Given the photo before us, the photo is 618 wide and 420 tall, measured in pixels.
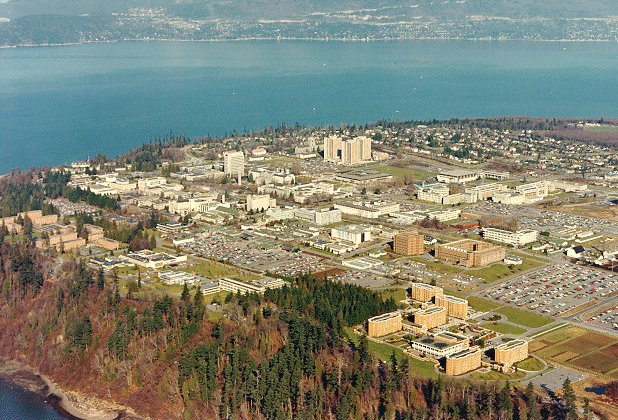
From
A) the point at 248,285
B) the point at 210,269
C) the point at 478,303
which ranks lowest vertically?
the point at 478,303

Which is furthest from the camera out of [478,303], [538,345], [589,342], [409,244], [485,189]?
[485,189]

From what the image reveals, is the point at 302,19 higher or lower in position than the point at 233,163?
higher

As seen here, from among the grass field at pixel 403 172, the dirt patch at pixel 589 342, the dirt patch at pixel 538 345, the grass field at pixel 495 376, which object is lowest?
the grass field at pixel 403 172

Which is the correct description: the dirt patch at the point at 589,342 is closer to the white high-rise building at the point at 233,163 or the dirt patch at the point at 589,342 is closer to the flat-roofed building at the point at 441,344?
the flat-roofed building at the point at 441,344

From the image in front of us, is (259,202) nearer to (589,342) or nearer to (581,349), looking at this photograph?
(589,342)

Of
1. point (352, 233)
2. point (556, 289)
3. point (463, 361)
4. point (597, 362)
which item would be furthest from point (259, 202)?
point (597, 362)

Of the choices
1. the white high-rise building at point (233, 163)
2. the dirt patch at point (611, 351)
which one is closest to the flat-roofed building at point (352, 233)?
the dirt patch at point (611, 351)

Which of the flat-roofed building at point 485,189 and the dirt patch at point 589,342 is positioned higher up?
the dirt patch at point 589,342
